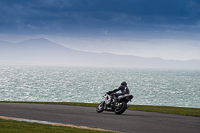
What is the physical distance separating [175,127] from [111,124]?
9.75 feet

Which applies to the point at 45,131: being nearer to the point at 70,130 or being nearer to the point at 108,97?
the point at 70,130

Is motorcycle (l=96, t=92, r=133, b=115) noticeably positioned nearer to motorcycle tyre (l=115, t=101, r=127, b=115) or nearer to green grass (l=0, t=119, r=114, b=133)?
motorcycle tyre (l=115, t=101, r=127, b=115)

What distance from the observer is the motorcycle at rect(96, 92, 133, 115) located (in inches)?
716

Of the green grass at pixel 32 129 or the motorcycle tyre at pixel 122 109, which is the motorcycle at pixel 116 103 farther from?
the green grass at pixel 32 129

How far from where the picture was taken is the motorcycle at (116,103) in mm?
18188

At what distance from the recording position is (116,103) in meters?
18.6

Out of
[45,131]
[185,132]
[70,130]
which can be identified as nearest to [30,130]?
[45,131]

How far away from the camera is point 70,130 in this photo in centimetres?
1183

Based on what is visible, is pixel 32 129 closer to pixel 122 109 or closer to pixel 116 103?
pixel 122 109

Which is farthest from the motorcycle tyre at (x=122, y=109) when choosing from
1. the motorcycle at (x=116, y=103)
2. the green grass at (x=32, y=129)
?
the green grass at (x=32, y=129)

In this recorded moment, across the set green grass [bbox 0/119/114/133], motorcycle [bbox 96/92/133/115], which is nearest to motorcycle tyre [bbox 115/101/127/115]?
motorcycle [bbox 96/92/133/115]

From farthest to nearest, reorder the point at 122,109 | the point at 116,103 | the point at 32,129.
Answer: the point at 116,103
the point at 122,109
the point at 32,129

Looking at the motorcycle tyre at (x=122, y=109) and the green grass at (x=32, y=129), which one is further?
the motorcycle tyre at (x=122, y=109)

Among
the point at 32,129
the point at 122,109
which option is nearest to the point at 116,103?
the point at 122,109
